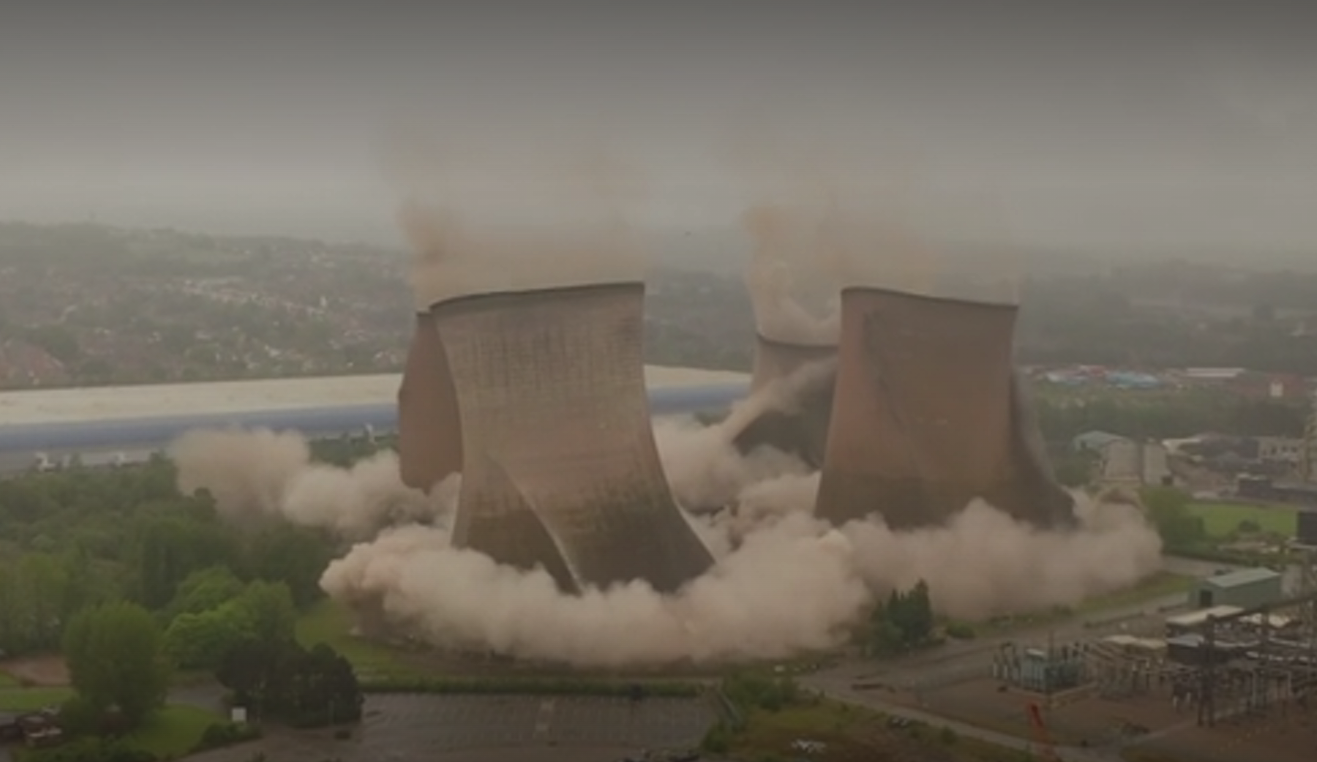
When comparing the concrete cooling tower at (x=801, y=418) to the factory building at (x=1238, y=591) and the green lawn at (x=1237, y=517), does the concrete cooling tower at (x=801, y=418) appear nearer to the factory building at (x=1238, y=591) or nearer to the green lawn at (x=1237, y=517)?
the green lawn at (x=1237, y=517)

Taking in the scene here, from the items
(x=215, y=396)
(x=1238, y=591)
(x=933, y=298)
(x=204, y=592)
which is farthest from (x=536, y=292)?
(x=215, y=396)

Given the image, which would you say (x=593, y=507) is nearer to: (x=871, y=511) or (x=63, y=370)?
(x=871, y=511)

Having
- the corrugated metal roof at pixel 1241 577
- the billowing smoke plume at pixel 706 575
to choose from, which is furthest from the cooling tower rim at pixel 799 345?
the corrugated metal roof at pixel 1241 577

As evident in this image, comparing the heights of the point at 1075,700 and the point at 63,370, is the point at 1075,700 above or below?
below

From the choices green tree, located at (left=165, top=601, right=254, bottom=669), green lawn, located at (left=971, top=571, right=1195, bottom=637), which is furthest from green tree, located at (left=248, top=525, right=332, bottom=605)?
green lawn, located at (left=971, top=571, right=1195, bottom=637)

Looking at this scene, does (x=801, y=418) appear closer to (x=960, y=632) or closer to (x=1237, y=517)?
(x=960, y=632)

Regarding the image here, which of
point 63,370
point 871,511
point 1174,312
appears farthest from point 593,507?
point 63,370

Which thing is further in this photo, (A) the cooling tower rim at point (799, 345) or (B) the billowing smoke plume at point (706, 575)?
(A) the cooling tower rim at point (799, 345)
